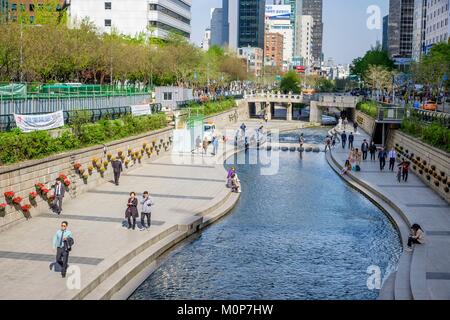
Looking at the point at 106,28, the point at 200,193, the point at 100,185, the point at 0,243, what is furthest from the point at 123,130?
the point at 106,28

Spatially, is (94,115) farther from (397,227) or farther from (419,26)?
(419,26)

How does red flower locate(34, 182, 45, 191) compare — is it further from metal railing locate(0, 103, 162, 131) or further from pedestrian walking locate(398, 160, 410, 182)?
pedestrian walking locate(398, 160, 410, 182)

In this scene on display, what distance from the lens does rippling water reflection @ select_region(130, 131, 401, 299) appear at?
2053cm

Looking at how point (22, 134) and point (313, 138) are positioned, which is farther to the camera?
point (313, 138)

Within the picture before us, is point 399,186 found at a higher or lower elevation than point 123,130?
lower

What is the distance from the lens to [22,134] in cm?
2855

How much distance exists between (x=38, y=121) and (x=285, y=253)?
13.8m

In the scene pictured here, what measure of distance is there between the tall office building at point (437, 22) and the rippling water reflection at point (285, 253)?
3511 inches

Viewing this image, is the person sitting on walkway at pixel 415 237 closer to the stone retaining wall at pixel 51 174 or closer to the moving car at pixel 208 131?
the stone retaining wall at pixel 51 174

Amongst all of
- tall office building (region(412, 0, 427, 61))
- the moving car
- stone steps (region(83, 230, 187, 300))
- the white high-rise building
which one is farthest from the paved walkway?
tall office building (region(412, 0, 427, 61))

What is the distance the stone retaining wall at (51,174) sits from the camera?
25578 mm

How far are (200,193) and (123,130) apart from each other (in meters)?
10.6
